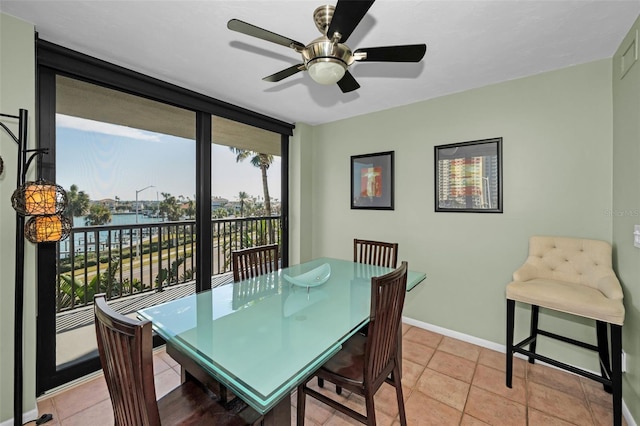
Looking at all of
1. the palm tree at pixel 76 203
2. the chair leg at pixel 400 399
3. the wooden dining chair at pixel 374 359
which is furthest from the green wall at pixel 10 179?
the chair leg at pixel 400 399

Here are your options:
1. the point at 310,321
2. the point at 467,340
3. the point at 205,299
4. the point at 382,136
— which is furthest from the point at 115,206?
the point at 467,340

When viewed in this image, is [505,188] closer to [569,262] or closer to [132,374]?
[569,262]

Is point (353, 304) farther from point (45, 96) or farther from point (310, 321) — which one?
point (45, 96)

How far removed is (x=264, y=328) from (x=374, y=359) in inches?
22.9

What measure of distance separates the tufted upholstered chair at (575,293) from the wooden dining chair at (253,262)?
75.2 inches

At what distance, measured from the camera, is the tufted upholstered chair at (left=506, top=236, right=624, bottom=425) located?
1.64 meters

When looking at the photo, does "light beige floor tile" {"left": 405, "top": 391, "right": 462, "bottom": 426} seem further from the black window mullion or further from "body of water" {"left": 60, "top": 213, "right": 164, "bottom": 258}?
"body of water" {"left": 60, "top": 213, "right": 164, "bottom": 258}

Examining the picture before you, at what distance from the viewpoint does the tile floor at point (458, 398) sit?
1777mm

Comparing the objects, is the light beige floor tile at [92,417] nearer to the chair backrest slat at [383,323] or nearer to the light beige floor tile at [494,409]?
the chair backrest slat at [383,323]

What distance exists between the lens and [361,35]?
6.04 ft

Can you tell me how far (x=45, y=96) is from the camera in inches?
78.5

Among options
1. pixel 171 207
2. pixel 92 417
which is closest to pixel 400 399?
pixel 92 417

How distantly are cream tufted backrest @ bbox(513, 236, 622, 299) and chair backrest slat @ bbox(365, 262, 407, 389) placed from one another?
1297mm

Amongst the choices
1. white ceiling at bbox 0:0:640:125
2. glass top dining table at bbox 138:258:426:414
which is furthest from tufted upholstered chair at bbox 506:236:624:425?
white ceiling at bbox 0:0:640:125
